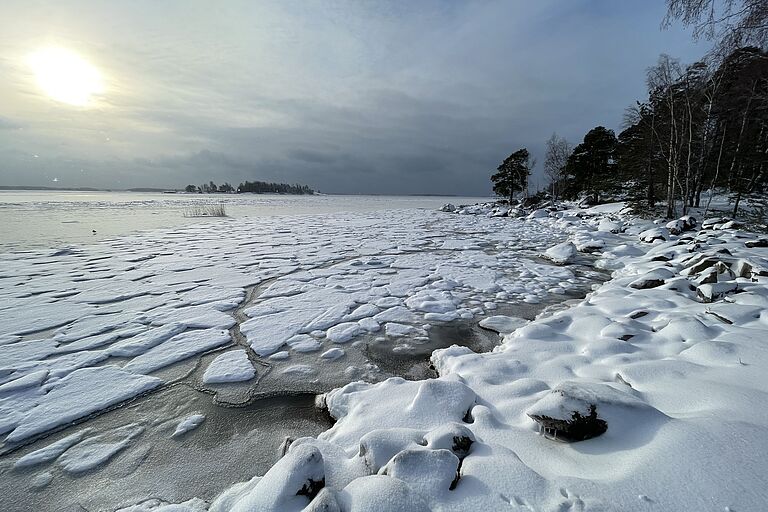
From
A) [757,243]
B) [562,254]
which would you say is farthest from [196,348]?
[757,243]

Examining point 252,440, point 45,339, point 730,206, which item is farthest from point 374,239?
point 730,206

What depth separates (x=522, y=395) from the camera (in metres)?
2.30

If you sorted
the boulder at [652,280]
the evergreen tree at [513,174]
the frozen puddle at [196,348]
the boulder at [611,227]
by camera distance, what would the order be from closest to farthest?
the frozen puddle at [196,348], the boulder at [652,280], the boulder at [611,227], the evergreen tree at [513,174]

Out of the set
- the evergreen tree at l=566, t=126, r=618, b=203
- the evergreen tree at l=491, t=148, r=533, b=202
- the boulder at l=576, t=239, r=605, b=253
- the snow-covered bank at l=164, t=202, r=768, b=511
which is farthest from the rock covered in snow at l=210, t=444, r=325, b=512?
the evergreen tree at l=491, t=148, r=533, b=202

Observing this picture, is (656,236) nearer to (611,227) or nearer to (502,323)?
(611,227)

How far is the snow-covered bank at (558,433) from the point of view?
4.37 feet

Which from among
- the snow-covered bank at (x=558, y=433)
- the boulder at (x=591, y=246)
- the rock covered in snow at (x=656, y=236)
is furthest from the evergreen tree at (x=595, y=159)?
the snow-covered bank at (x=558, y=433)

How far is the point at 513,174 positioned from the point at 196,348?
38.4 metres

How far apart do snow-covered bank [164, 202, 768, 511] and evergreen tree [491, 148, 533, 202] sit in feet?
118

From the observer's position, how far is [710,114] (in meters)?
12.9

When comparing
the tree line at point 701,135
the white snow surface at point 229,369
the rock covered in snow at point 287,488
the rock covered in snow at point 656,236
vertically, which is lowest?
the white snow surface at point 229,369

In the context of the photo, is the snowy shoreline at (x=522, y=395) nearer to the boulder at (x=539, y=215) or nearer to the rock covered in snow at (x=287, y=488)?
the rock covered in snow at (x=287, y=488)

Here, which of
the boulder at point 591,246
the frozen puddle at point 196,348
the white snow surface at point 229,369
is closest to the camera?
the frozen puddle at point 196,348

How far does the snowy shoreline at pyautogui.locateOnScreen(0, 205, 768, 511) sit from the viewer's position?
1.37 metres
